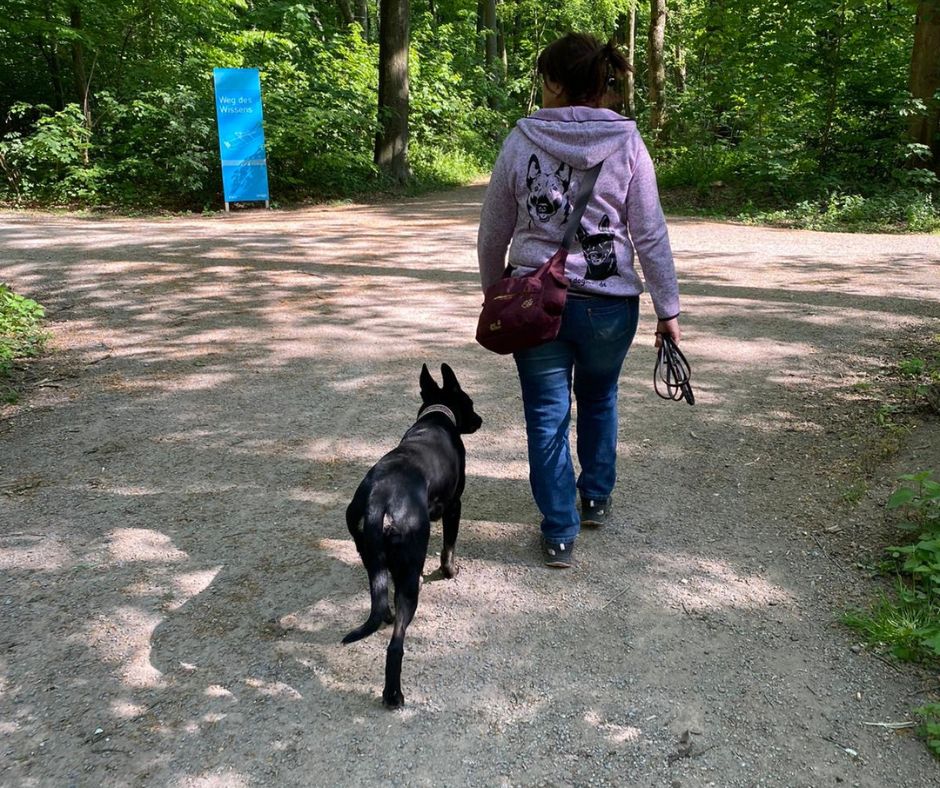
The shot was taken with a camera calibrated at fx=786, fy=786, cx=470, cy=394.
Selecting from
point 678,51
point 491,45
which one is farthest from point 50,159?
point 678,51

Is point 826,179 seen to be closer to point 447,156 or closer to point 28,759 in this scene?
point 447,156

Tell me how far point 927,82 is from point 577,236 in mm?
12732

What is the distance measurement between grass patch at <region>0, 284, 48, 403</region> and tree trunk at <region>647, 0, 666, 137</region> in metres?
15.0

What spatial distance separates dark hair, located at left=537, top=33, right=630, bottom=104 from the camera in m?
3.03

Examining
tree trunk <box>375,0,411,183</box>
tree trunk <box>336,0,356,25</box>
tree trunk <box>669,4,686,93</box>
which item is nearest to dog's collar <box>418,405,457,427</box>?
tree trunk <box>375,0,411,183</box>

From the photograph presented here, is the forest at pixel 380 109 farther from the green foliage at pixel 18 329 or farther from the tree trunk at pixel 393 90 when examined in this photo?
the green foliage at pixel 18 329

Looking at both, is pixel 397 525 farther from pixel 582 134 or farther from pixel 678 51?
pixel 678 51

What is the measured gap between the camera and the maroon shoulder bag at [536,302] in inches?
120

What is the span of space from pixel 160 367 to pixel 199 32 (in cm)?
1689

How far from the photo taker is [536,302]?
3.03 meters

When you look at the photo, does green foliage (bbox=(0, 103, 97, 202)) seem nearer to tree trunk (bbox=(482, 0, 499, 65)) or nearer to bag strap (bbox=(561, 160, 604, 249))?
bag strap (bbox=(561, 160, 604, 249))

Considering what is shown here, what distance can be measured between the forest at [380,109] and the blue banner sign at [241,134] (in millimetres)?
798

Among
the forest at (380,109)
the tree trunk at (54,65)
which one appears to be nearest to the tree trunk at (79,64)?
the forest at (380,109)

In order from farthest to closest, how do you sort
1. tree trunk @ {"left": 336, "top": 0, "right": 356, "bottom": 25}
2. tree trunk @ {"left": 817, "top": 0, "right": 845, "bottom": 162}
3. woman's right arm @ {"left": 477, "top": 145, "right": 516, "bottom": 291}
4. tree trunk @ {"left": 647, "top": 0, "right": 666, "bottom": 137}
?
tree trunk @ {"left": 336, "top": 0, "right": 356, "bottom": 25} → tree trunk @ {"left": 647, "top": 0, "right": 666, "bottom": 137} → tree trunk @ {"left": 817, "top": 0, "right": 845, "bottom": 162} → woman's right arm @ {"left": 477, "top": 145, "right": 516, "bottom": 291}
